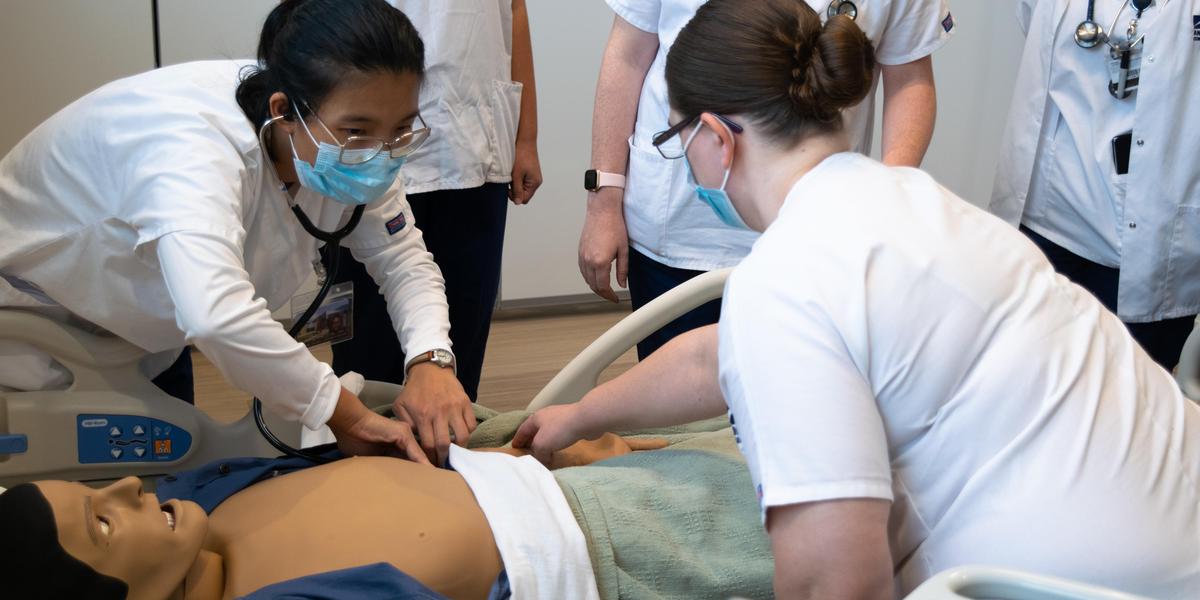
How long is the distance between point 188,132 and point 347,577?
0.66 m

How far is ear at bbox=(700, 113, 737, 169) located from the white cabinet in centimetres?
276

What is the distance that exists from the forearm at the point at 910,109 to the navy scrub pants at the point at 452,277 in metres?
0.81

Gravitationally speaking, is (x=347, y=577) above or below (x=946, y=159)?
above

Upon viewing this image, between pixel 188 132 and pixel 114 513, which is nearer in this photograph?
pixel 114 513

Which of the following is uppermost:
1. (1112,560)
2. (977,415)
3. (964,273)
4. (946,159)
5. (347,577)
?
(964,273)

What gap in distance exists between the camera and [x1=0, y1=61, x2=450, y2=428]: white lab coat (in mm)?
Answer: 1354

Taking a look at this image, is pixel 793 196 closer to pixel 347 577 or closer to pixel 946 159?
pixel 347 577

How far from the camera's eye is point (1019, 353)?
106cm

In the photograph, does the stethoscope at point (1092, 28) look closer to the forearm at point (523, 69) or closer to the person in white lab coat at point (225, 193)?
the forearm at point (523, 69)

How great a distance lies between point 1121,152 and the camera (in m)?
2.22

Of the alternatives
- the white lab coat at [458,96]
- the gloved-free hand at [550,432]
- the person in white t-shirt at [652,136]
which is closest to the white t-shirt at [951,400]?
the gloved-free hand at [550,432]

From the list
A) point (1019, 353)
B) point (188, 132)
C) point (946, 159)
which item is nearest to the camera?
point (1019, 353)

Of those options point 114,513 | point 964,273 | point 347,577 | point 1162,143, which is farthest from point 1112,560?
point 1162,143

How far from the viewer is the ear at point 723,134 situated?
1238mm
